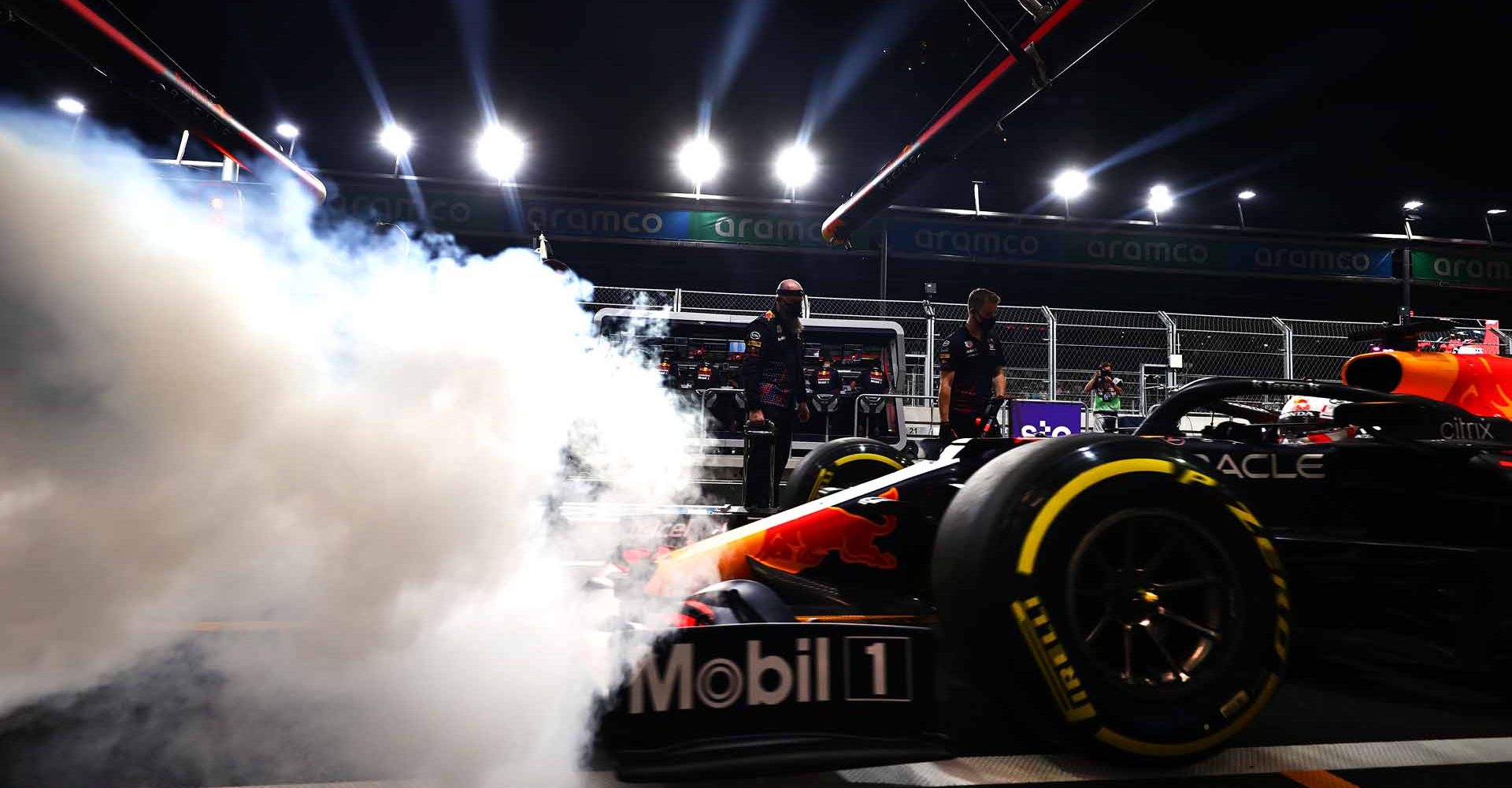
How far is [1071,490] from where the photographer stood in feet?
5.70

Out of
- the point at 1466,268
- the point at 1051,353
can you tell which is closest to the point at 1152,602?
the point at 1051,353

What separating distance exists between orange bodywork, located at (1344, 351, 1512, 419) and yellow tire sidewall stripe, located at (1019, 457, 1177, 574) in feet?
8.49

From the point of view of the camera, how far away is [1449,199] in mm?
16234

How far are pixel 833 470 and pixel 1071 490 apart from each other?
2.05 meters

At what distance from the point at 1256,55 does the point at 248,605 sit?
13.0 meters

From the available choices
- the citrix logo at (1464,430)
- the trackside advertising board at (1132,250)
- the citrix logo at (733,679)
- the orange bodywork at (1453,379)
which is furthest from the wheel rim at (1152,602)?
the trackside advertising board at (1132,250)

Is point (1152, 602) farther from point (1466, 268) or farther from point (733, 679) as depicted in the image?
point (1466, 268)

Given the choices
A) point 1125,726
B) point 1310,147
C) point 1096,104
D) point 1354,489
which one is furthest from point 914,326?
point 1125,726

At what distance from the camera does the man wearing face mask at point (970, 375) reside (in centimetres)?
564

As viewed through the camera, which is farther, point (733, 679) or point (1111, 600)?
point (1111, 600)

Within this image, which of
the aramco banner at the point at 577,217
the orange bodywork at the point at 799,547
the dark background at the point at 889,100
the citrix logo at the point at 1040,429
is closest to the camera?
the orange bodywork at the point at 799,547

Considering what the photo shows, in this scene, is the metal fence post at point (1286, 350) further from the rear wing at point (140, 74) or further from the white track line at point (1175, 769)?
the rear wing at point (140, 74)

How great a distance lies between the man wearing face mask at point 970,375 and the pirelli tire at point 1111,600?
3794 mm

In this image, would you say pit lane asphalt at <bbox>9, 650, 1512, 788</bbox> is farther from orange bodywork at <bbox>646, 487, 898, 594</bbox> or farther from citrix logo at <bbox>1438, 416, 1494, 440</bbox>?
citrix logo at <bbox>1438, 416, 1494, 440</bbox>
